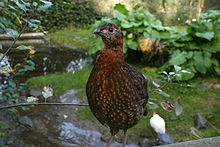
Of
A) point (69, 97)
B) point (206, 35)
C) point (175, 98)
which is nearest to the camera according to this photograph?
point (175, 98)

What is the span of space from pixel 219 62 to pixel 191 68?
659mm

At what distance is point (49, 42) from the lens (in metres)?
8.02

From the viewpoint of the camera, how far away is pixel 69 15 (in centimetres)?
1084

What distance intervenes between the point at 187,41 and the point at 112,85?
438 cm

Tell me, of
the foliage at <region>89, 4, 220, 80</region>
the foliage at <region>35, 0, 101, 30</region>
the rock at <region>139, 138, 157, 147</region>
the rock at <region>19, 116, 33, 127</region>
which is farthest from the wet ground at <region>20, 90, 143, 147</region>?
the foliage at <region>35, 0, 101, 30</region>

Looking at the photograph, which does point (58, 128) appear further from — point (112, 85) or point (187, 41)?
point (187, 41)

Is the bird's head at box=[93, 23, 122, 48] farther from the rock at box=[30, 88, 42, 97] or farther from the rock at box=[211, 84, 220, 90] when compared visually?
the rock at box=[211, 84, 220, 90]

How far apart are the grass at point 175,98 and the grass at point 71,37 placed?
246 centimetres

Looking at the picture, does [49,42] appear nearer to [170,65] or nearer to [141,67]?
[141,67]

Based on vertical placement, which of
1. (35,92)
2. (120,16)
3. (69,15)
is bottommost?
(69,15)

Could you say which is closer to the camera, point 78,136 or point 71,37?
point 78,136

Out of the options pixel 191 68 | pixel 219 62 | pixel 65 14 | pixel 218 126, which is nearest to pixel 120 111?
pixel 218 126

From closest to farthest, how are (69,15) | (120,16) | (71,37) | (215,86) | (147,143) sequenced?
(147,143) < (215,86) < (120,16) < (71,37) < (69,15)

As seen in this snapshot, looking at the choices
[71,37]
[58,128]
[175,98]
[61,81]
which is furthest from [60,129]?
[71,37]
